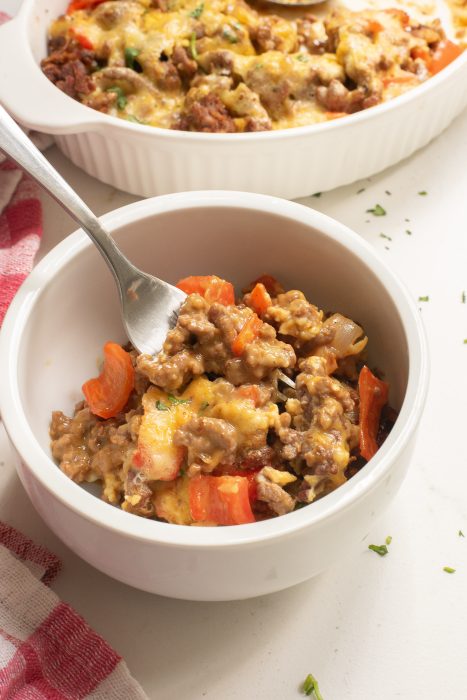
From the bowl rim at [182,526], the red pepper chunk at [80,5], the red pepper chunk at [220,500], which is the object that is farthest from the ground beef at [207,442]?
the red pepper chunk at [80,5]

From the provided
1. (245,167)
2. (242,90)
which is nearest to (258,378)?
(245,167)

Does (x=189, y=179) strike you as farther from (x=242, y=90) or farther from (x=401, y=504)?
(x=401, y=504)

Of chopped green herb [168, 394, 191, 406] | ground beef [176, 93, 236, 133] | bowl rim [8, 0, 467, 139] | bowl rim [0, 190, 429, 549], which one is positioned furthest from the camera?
ground beef [176, 93, 236, 133]

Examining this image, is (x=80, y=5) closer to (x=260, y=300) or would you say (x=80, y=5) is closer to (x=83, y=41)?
(x=83, y=41)

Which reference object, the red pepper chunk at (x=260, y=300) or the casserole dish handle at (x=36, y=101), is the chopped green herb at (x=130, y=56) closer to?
the casserole dish handle at (x=36, y=101)

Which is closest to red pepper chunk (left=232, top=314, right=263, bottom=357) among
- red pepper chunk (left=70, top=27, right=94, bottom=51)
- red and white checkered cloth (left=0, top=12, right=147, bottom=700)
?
red and white checkered cloth (left=0, top=12, right=147, bottom=700)

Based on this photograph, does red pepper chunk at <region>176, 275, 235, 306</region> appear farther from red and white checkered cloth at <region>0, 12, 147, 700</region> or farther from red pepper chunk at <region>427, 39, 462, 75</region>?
red pepper chunk at <region>427, 39, 462, 75</region>
